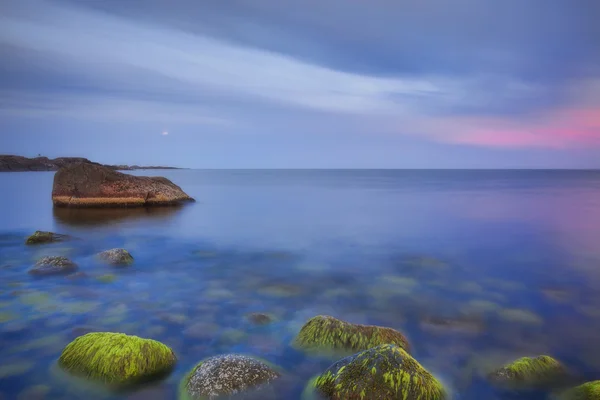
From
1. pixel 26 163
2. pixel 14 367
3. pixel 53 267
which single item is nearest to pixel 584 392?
pixel 14 367

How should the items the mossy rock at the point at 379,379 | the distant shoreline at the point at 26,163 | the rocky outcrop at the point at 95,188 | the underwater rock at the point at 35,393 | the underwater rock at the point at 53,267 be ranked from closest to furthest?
1. the mossy rock at the point at 379,379
2. the underwater rock at the point at 35,393
3. the underwater rock at the point at 53,267
4. the rocky outcrop at the point at 95,188
5. the distant shoreline at the point at 26,163

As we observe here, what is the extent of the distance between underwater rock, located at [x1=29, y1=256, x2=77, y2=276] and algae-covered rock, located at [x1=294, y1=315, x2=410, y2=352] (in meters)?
8.78

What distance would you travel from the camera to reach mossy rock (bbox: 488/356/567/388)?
647 cm

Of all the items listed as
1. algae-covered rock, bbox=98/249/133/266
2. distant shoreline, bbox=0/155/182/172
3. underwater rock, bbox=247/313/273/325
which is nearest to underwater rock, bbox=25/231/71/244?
algae-covered rock, bbox=98/249/133/266

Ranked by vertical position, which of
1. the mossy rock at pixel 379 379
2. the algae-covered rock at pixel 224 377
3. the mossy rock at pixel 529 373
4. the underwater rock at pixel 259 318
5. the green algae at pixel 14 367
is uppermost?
the mossy rock at pixel 379 379

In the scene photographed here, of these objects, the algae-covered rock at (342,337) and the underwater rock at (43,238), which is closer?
the algae-covered rock at (342,337)

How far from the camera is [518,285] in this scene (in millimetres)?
12422

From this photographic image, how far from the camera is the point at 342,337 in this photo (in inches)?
294

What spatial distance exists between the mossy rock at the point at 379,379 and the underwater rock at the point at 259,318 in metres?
3.08

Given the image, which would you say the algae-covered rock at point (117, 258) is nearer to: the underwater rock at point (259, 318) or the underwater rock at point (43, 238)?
the underwater rock at point (43, 238)

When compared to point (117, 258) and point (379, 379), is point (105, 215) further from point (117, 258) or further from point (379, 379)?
point (379, 379)

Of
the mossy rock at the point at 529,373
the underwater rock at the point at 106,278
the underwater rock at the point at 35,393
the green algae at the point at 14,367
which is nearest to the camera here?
the underwater rock at the point at 35,393

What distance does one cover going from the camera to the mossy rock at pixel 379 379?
534cm

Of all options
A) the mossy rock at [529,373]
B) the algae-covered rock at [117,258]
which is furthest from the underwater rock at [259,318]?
the algae-covered rock at [117,258]
